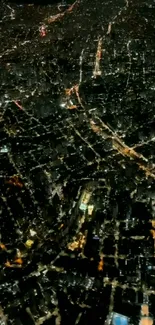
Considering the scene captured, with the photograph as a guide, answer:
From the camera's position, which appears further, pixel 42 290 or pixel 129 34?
pixel 129 34

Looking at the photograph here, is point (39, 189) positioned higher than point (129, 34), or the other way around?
point (129, 34)

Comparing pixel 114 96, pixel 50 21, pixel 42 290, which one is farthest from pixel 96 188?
pixel 50 21

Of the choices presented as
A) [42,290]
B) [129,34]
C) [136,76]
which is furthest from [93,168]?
[129,34]

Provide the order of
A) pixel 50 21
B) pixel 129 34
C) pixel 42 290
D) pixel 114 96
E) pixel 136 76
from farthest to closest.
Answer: pixel 50 21 < pixel 129 34 < pixel 136 76 < pixel 114 96 < pixel 42 290

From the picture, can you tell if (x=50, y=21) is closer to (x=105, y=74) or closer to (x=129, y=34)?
(x=129, y=34)

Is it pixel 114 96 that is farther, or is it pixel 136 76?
pixel 136 76

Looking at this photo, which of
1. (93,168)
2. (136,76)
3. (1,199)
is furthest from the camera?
(136,76)

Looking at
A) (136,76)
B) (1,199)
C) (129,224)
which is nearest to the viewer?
(129,224)

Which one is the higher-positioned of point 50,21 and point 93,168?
point 50,21

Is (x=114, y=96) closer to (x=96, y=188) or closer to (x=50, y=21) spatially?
(x=96, y=188)
